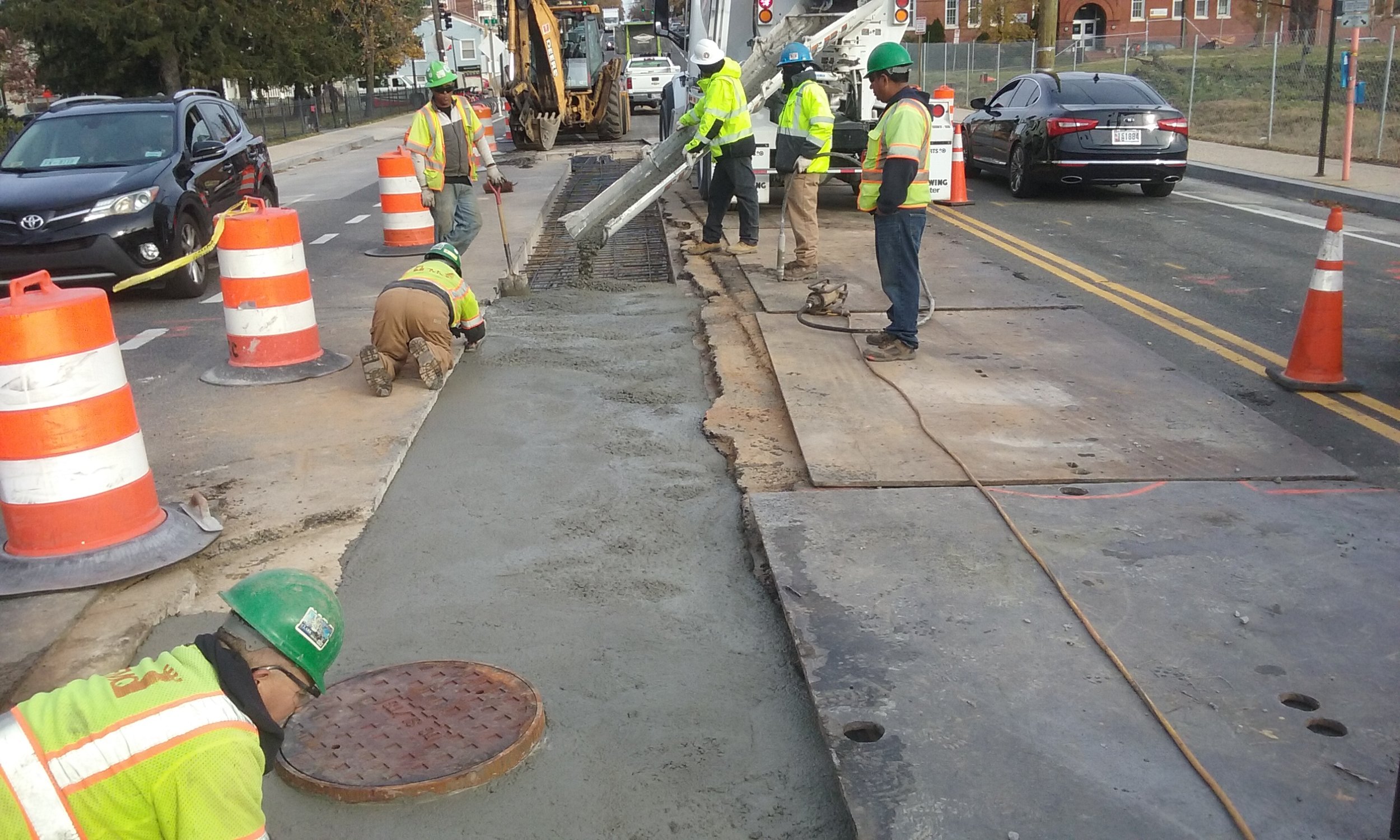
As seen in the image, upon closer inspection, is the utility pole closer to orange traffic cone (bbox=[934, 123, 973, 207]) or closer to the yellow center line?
orange traffic cone (bbox=[934, 123, 973, 207])

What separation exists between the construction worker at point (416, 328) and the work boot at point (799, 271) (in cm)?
378

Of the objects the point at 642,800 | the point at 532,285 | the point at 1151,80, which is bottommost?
the point at 642,800

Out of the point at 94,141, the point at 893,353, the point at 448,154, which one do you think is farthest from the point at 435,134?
the point at 893,353

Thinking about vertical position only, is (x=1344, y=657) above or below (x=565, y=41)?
below

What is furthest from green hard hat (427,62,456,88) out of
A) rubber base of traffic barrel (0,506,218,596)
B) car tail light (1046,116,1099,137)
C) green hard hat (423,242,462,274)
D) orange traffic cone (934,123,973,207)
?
car tail light (1046,116,1099,137)

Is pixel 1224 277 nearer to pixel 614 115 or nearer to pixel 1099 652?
pixel 1099 652

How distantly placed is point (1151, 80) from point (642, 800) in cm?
3472

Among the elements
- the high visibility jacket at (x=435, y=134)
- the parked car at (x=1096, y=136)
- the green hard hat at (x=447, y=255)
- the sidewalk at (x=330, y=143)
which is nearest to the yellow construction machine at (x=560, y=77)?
the sidewalk at (x=330, y=143)

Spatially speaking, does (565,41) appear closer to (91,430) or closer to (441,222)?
(441,222)

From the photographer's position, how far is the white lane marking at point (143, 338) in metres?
8.84

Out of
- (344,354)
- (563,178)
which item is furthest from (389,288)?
(563,178)

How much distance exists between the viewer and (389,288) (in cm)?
722

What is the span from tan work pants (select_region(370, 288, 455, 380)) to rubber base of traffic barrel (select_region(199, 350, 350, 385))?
656mm

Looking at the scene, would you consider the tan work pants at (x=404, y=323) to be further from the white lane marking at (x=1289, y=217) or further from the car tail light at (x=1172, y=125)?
the car tail light at (x=1172, y=125)
